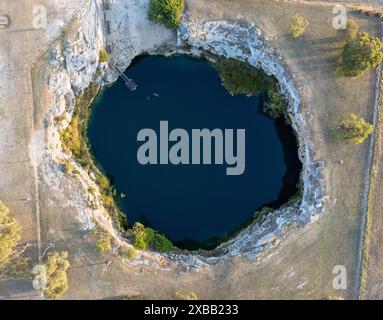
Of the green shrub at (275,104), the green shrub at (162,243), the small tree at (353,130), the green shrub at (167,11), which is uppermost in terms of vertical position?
the green shrub at (167,11)

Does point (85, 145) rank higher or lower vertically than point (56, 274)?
higher

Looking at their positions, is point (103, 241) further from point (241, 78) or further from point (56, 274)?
point (241, 78)

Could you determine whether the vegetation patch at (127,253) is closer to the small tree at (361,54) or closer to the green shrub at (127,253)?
the green shrub at (127,253)

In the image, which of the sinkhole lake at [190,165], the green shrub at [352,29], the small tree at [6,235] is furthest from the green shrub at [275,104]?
the small tree at [6,235]

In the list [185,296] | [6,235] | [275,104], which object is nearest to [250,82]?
[275,104]

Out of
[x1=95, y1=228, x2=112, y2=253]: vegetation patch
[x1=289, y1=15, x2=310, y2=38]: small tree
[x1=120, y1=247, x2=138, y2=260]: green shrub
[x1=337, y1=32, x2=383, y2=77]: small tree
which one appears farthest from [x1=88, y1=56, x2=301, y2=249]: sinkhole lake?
[x1=337, y1=32, x2=383, y2=77]: small tree

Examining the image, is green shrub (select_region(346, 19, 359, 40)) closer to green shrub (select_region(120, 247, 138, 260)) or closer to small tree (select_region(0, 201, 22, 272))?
green shrub (select_region(120, 247, 138, 260))
